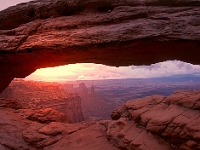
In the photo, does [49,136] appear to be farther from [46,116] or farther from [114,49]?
[114,49]

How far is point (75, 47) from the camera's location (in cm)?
639

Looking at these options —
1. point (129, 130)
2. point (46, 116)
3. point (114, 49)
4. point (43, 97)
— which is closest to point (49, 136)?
point (46, 116)

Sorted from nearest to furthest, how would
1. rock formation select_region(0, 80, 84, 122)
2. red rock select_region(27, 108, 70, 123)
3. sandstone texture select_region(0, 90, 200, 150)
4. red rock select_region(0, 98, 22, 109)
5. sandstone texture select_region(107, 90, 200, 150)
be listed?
sandstone texture select_region(107, 90, 200, 150) → sandstone texture select_region(0, 90, 200, 150) → red rock select_region(27, 108, 70, 123) → red rock select_region(0, 98, 22, 109) → rock formation select_region(0, 80, 84, 122)

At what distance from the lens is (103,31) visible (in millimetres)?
6008

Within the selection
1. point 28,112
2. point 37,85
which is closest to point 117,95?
point 37,85

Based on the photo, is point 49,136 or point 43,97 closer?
point 49,136

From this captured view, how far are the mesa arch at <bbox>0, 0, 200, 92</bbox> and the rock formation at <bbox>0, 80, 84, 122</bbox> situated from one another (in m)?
23.3

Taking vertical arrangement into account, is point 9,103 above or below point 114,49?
below

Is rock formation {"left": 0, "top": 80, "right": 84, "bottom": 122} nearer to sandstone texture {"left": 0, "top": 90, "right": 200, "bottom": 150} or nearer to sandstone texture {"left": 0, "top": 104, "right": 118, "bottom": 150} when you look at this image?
sandstone texture {"left": 0, "top": 104, "right": 118, "bottom": 150}

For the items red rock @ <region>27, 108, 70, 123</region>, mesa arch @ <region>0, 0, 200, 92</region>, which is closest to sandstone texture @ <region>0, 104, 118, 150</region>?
red rock @ <region>27, 108, 70, 123</region>

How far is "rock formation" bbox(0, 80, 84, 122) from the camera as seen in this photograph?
1167 inches

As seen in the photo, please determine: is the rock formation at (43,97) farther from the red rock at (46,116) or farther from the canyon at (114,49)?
the canyon at (114,49)

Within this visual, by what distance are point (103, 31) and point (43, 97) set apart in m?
29.3

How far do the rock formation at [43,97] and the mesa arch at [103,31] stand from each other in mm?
23329
